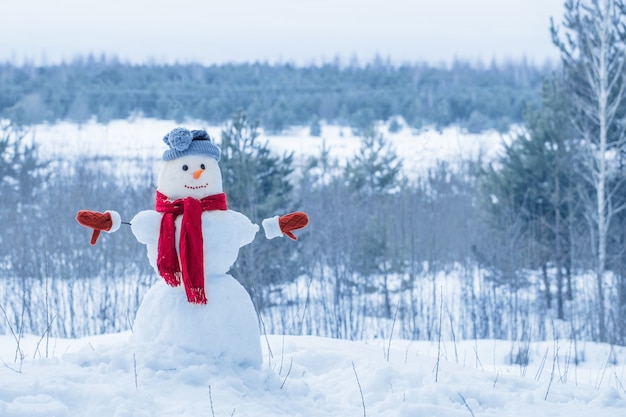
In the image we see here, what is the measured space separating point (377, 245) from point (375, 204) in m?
3.96

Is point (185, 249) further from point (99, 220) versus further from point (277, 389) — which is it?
point (277, 389)

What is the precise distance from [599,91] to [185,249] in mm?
11535

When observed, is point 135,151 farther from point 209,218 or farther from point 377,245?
point 209,218

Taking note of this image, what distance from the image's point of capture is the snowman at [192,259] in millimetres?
3215

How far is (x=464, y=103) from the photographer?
26.7 metres

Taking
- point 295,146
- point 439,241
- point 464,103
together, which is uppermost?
point 464,103

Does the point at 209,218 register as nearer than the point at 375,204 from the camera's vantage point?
Yes

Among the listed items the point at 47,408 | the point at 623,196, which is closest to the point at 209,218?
the point at 47,408

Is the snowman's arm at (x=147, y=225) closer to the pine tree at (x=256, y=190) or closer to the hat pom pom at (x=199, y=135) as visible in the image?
the hat pom pom at (x=199, y=135)

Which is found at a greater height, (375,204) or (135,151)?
(135,151)

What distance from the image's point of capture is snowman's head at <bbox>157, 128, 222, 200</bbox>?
337cm

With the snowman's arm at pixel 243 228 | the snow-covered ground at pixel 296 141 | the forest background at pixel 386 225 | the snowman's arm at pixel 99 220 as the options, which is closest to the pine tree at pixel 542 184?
the forest background at pixel 386 225

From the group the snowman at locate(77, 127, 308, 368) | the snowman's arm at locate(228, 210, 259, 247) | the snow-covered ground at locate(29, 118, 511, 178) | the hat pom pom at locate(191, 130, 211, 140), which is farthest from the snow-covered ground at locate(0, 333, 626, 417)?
the snow-covered ground at locate(29, 118, 511, 178)

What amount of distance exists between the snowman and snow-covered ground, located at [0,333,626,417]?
0.35ft
